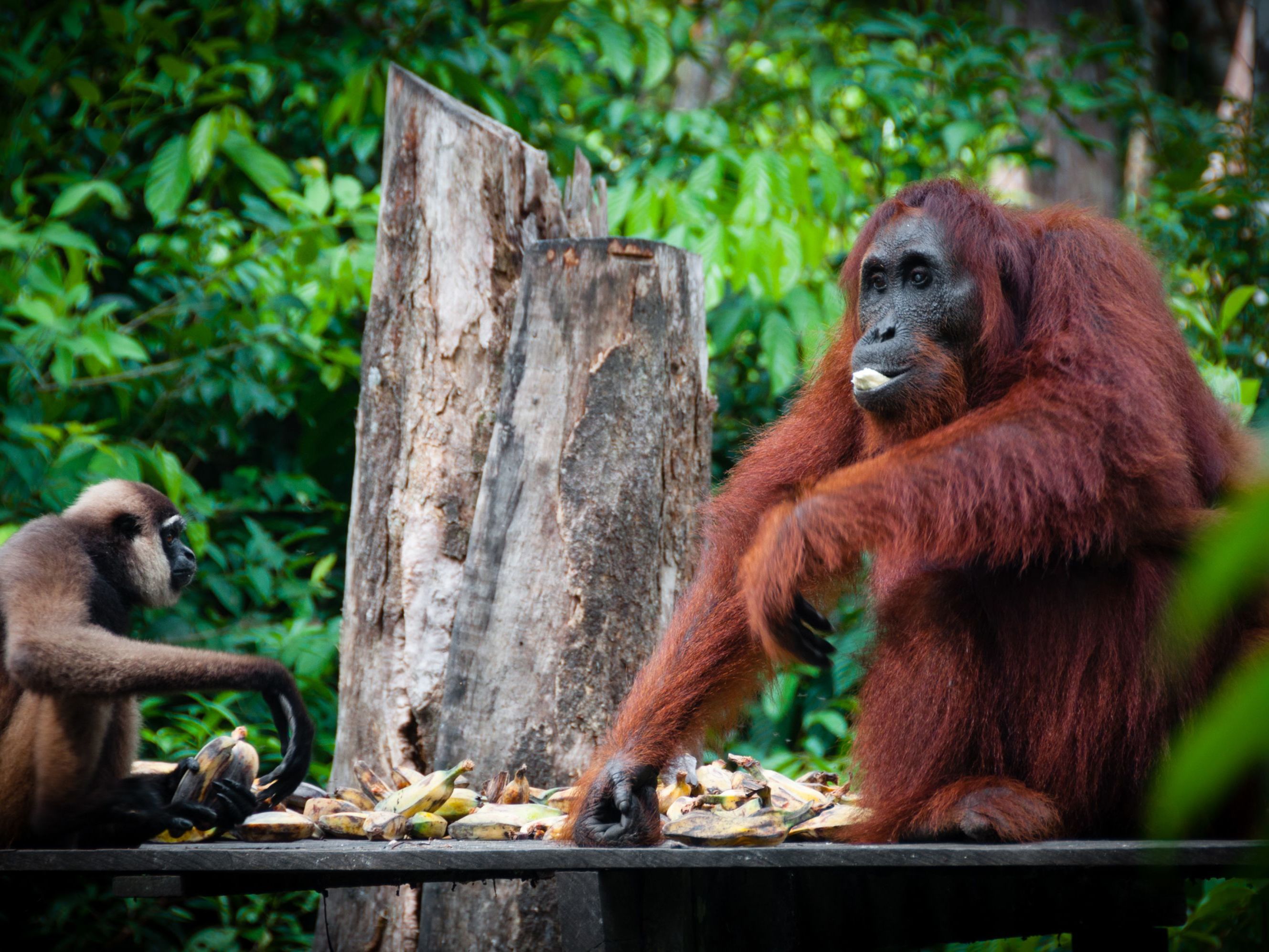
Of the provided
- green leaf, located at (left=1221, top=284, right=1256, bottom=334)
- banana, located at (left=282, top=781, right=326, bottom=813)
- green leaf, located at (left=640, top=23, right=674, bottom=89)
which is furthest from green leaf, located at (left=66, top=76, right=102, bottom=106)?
green leaf, located at (left=1221, top=284, right=1256, bottom=334)

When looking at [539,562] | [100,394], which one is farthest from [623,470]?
[100,394]

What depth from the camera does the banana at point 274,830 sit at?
8.08 feet

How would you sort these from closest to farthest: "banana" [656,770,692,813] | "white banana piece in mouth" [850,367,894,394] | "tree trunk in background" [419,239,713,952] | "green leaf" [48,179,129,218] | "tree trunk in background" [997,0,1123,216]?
1. "white banana piece in mouth" [850,367,894,394]
2. "banana" [656,770,692,813]
3. "tree trunk in background" [419,239,713,952]
4. "green leaf" [48,179,129,218]
5. "tree trunk in background" [997,0,1123,216]

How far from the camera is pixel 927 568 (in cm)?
232

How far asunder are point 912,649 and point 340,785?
1762 mm

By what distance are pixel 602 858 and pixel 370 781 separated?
1409 millimetres

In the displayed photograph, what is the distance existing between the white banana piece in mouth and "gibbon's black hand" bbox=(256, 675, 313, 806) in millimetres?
1294

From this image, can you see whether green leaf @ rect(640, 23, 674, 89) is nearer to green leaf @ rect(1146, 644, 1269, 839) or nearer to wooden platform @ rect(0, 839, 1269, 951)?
wooden platform @ rect(0, 839, 1269, 951)

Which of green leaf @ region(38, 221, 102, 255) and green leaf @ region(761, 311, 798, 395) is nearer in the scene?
green leaf @ region(38, 221, 102, 255)

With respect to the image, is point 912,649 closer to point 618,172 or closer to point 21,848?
point 21,848

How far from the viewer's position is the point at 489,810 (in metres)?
2.59

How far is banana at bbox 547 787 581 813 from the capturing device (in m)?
2.53

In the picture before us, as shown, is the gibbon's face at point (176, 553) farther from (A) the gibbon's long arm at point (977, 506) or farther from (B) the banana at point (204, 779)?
(A) the gibbon's long arm at point (977, 506)

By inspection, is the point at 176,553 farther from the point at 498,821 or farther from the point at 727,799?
the point at 727,799
